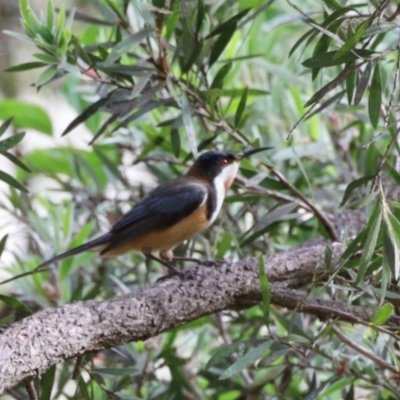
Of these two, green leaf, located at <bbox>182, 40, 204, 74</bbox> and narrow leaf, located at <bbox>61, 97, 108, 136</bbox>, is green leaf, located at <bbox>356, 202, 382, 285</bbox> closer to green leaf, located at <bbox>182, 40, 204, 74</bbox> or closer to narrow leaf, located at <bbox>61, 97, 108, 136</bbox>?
green leaf, located at <bbox>182, 40, 204, 74</bbox>

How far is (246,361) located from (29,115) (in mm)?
2011

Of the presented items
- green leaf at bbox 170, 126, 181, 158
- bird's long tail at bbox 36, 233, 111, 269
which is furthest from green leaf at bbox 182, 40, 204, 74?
bird's long tail at bbox 36, 233, 111, 269

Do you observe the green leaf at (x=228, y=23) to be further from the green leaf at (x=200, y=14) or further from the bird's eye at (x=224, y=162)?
the bird's eye at (x=224, y=162)

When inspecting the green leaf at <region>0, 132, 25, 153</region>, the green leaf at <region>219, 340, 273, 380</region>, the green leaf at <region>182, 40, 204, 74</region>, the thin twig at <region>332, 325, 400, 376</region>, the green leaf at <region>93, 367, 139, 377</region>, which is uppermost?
the green leaf at <region>182, 40, 204, 74</region>

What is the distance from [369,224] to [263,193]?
0.84 meters

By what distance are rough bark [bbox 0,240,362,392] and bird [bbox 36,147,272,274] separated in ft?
1.78

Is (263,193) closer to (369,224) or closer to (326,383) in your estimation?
(326,383)

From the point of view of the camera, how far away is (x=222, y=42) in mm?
2381

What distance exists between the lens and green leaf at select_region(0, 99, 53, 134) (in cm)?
341

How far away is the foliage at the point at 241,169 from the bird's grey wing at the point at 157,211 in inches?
4.7

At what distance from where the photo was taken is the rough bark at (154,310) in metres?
1.61

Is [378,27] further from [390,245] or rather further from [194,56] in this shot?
[194,56]

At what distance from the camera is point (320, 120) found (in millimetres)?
3398

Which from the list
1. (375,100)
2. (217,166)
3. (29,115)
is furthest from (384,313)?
(29,115)
